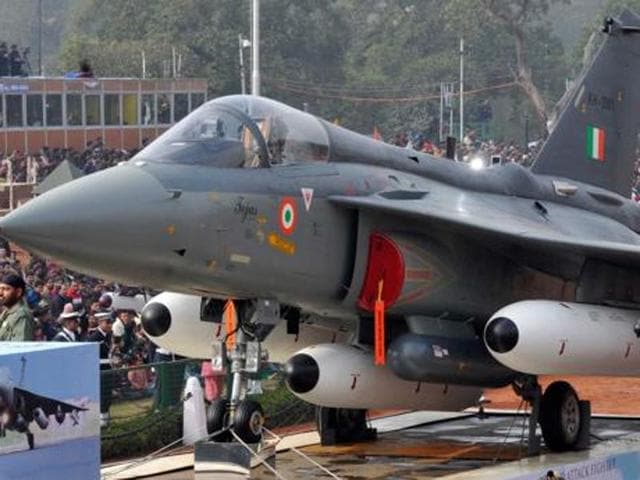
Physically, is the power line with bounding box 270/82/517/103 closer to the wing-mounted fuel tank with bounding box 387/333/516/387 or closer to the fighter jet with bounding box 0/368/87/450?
the wing-mounted fuel tank with bounding box 387/333/516/387

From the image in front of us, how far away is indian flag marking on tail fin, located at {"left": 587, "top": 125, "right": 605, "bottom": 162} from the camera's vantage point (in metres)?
21.9

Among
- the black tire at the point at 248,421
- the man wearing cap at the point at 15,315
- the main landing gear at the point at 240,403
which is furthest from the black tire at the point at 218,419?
the man wearing cap at the point at 15,315

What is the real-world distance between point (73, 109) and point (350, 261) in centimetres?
3718

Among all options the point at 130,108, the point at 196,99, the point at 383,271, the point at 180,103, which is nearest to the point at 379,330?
the point at 383,271

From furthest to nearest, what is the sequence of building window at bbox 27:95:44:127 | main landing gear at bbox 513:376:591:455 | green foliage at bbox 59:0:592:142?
green foliage at bbox 59:0:592:142 → building window at bbox 27:95:44:127 → main landing gear at bbox 513:376:591:455

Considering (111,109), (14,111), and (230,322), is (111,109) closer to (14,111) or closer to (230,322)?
(14,111)

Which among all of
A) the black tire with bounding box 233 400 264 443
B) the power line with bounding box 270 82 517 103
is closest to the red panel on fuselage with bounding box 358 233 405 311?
the black tire with bounding box 233 400 264 443

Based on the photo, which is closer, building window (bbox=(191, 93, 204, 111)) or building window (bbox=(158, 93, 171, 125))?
building window (bbox=(158, 93, 171, 125))

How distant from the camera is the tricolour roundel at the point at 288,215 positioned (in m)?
17.3

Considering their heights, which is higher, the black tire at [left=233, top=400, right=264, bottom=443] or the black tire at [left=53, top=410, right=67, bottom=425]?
the black tire at [left=53, top=410, right=67, bottom=425]

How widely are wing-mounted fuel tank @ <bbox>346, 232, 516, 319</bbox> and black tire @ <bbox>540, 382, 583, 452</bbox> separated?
3.18 ft

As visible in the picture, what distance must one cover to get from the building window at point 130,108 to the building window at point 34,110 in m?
2.80

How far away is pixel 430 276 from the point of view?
1856cm

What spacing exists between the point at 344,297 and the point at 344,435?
2.57 meters
